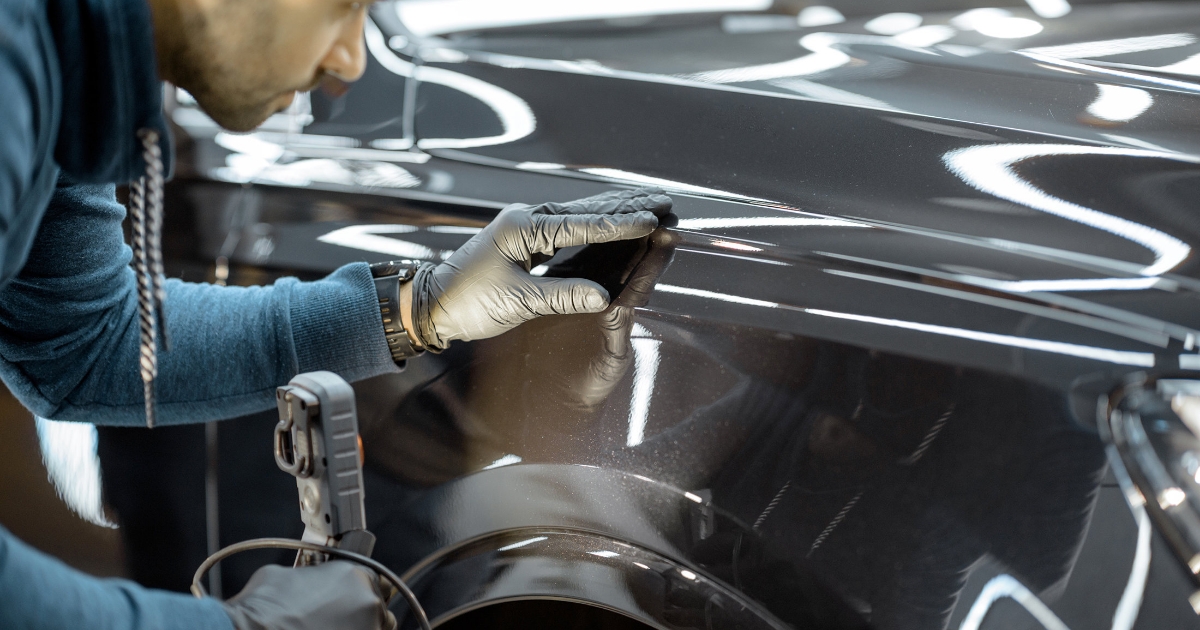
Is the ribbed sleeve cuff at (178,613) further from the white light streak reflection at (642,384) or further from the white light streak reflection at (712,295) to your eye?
the white light streak reflection at (712,295)

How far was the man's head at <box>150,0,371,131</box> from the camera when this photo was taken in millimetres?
858

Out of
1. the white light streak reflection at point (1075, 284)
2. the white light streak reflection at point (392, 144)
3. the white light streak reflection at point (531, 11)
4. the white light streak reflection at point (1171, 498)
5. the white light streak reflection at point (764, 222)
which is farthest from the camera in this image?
the white light streak reflection at point (531, 11)

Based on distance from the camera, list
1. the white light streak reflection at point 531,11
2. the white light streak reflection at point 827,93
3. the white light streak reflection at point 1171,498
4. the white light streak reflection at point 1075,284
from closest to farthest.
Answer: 1. the white light streak reflection at point 1171,498
2. the white light streak reflection at point 1075,284
3. the white light streak reflection at point 827,93
4. the white light streak reflection at point 531,11

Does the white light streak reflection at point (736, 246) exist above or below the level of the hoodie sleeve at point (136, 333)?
above

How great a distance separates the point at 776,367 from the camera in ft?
3.14

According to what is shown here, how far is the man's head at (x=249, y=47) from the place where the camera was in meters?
0.86

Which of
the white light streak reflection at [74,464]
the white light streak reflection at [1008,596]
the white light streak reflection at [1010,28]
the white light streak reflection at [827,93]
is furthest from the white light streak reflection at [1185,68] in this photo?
the white light streak reflection at [74,464]

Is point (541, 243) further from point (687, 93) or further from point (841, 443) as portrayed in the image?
point (841, 443)

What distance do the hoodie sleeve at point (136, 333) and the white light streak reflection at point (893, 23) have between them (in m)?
0.81

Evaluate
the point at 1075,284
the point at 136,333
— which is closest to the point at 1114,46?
the point at 1075,284

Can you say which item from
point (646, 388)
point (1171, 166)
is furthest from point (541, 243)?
point (1171, 166)

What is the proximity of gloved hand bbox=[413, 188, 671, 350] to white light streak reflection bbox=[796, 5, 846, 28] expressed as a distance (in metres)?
0.47

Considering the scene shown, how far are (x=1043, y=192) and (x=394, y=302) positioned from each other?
2.57ft

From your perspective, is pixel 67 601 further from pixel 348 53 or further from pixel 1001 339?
pixel 1001 339
